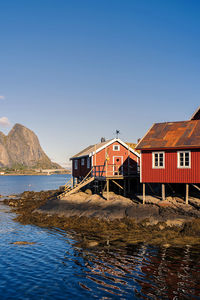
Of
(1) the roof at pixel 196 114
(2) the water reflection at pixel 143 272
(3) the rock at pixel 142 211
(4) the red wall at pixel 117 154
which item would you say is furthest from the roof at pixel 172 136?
(2) the water reflection at pixel 143 272

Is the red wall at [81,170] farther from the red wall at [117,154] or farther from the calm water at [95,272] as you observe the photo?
the calm water at [95,272]

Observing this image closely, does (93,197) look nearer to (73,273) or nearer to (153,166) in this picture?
(153,166)

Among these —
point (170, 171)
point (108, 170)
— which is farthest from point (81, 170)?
point (170, 171)

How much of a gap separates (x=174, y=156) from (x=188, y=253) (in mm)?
11209

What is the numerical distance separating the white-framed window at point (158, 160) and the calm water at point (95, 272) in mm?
10227

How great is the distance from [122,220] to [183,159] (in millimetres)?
8152

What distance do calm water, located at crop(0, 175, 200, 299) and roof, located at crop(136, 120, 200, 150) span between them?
11.0 m

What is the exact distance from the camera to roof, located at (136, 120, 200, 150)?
→ 27359mm

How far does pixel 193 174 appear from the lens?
26.5 m

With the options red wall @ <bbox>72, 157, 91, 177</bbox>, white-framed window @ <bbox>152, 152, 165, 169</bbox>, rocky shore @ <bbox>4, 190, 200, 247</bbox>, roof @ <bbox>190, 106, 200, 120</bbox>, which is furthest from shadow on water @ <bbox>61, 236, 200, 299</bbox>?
red wall @ <bbox>72, 157, 91, 177</bbox>

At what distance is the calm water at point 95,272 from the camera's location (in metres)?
13.0

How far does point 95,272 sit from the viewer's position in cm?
1548

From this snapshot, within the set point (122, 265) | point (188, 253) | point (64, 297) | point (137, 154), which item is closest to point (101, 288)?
point (64, 297)

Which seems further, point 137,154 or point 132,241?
point 137,154
